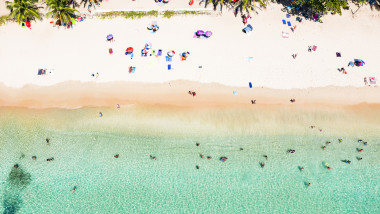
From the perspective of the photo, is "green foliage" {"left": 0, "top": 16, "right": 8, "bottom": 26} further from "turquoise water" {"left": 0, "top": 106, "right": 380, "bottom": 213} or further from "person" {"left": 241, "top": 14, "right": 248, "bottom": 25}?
"person" {"left": 241, "top": 14, "right": 248, "bottom": 25}

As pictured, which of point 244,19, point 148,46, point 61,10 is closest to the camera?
point 61,10

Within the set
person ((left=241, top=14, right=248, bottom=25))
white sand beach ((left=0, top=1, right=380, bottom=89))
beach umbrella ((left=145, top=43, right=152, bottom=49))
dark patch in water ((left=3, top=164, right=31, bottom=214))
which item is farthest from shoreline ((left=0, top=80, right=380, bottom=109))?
person ((left=241, top=14, right=248, bottom=25))

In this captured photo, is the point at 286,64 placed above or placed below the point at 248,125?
above

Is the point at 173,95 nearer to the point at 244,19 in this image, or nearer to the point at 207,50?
the point at 207,50

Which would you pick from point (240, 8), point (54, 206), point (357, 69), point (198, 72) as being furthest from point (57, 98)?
point (357, 69)

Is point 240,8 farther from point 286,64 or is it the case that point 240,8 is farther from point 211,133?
point 211,133

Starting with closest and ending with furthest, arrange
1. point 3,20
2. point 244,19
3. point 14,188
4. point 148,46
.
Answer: point 14,188
point 148,46
point 244,19
point 3,20

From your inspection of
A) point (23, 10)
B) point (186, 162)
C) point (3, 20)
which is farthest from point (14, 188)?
point (3, 20)

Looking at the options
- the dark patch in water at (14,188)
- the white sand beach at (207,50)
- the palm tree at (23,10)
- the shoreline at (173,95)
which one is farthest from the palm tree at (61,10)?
the dark patch in water at (14,188)
